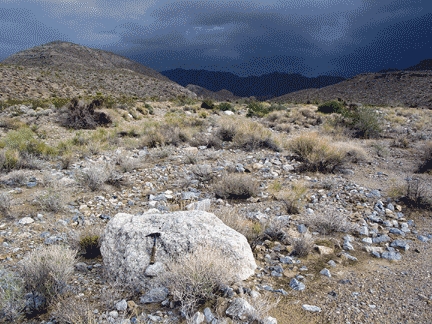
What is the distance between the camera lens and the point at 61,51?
237 feet

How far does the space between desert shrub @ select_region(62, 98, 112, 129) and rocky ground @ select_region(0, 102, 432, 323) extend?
4755mm

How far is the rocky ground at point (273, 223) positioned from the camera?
2.89m

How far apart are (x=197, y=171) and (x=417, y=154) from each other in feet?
24.4

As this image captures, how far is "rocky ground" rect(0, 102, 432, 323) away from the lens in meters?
2.89

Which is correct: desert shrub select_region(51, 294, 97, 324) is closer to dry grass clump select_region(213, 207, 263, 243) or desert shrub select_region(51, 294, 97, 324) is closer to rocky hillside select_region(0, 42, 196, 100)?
dry grass clump select_region(213, 207, 263, 243)

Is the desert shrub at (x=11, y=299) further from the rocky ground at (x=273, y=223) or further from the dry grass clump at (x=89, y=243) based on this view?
the dry grass clump at (x=89, y=243)

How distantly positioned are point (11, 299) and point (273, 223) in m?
3.30

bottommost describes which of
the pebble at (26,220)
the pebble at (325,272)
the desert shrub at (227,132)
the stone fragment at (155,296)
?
the pebble at (325,272)

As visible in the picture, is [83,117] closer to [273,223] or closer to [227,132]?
[227,132]

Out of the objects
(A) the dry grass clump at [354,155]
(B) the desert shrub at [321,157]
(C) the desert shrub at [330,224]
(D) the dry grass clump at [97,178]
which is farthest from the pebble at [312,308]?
(A) the dry grass clump at [354,155]

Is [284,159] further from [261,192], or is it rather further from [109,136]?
[109,136]

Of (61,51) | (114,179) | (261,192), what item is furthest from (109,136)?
(61,51)

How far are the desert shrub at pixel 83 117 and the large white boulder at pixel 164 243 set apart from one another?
37.1 ft

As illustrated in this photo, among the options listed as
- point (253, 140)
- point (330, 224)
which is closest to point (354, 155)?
point (253, 140)
